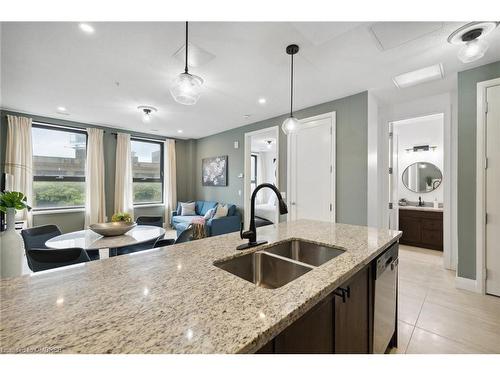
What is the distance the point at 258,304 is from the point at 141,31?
2.29m

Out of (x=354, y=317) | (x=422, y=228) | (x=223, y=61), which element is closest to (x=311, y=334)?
(x=354, y=317)

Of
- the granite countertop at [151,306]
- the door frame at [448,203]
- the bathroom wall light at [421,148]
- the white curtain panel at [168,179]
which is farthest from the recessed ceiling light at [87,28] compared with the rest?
the bathroom wall light at [421,148]

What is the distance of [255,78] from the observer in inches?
106

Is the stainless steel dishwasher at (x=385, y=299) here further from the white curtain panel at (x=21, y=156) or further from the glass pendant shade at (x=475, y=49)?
the white curtain panel at (x=21, y=156)

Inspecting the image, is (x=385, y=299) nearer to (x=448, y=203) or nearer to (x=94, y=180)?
(x=448, y=203)

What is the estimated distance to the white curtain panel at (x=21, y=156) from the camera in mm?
3878

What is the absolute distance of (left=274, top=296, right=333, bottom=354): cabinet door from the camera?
696mm

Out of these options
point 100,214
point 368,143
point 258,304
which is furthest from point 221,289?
point 100,214

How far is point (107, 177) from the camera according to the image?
16.7ft

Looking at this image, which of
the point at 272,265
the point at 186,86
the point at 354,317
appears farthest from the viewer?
the point at 186,86

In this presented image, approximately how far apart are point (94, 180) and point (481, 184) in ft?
21.0

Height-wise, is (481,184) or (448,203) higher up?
(481,184)

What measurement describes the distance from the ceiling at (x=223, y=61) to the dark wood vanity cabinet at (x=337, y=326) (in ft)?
5.93
